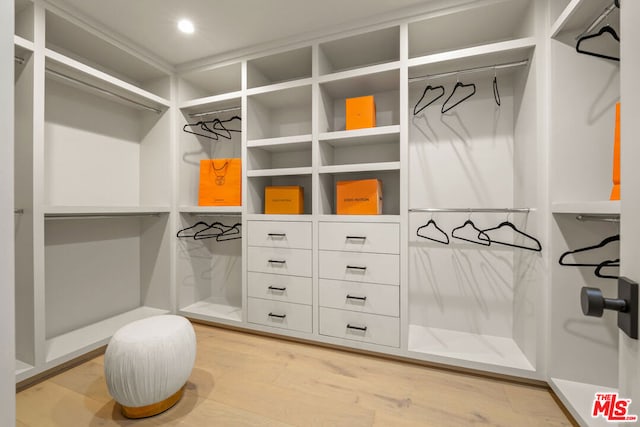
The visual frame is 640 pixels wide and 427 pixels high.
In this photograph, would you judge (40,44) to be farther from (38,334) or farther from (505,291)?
(505,291)

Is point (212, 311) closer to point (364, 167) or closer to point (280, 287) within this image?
point (280, 287)

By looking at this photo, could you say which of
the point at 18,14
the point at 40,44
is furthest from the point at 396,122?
the point at 18,14

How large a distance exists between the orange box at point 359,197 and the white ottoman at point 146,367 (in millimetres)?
1178

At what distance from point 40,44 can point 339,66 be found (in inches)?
71.1

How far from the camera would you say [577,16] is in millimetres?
1256

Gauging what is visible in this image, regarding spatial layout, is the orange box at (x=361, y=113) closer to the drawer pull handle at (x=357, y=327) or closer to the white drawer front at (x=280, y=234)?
the white drawer front at (x=280, y=234)

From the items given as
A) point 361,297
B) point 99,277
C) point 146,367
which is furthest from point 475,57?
point 99,277

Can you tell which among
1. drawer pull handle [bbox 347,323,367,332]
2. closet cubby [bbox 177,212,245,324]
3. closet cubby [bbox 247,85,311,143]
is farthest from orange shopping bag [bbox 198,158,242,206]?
drawer pull handle [bbox 347,323,367,332]

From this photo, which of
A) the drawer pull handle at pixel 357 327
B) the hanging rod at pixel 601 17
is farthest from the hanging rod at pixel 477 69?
the drawer pull handle at pixel 357 327

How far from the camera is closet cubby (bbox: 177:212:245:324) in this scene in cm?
236

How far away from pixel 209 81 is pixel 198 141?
0.53 meters

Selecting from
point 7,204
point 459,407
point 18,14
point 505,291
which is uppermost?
point 18,14

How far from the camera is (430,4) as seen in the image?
160cm

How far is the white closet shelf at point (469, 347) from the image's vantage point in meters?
1.56
